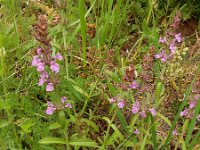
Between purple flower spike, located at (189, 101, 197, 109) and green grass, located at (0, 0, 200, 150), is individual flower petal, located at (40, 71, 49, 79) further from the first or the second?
purple flower spike, located at (189, 101, 197, 109)

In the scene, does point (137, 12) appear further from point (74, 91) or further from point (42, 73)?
point (42, 73)

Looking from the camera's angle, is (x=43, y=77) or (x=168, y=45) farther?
(x=168, y=45)

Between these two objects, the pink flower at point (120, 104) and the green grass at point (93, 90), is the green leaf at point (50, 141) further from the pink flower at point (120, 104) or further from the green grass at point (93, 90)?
the pink flower at point (120, 104)

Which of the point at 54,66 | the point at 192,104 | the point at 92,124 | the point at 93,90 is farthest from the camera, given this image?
the point at 93,90

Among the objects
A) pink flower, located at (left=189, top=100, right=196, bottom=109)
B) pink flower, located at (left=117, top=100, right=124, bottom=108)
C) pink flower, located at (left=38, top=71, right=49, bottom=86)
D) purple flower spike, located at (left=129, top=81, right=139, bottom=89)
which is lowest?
pink flower, located at (left=189, top=100, right=196, bottom=109)

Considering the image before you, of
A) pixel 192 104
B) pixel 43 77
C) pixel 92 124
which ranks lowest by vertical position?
pixel 92 124

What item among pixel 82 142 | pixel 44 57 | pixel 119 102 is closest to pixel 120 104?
pixel 119 102

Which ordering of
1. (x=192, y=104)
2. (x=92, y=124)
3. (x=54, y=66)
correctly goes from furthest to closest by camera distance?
(x=92, y=124) → (x=192, y=104) → (x=54, y=66)

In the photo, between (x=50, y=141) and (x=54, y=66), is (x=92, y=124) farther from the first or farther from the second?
(x=54, y=66)

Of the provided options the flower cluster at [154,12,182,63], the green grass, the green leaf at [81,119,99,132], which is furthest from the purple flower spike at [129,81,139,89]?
the green leaf at [81,119,99,132]

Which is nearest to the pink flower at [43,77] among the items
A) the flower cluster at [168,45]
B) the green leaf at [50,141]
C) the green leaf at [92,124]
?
the green leaf at [50,141]

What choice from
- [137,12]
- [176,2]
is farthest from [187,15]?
[137,12]
